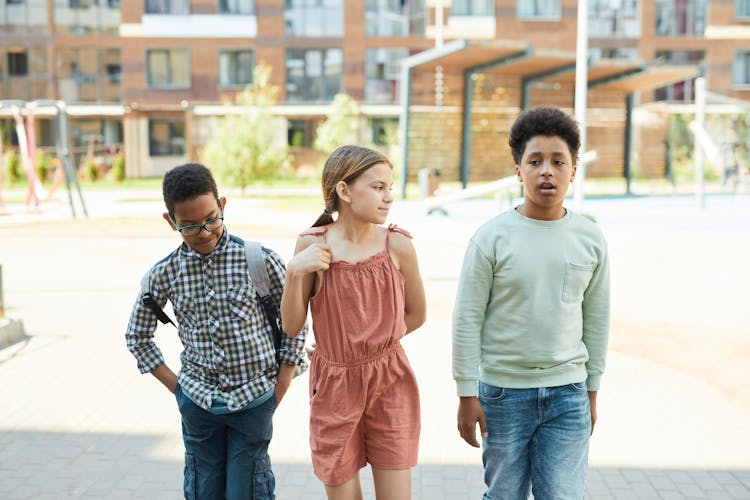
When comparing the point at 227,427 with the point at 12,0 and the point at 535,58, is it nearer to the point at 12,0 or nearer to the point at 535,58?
the point at 535,58

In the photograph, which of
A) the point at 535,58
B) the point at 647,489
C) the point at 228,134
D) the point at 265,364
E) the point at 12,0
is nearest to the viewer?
the point at 265,364

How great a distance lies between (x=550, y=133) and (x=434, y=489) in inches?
81.9

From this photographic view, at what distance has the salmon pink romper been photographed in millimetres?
2785

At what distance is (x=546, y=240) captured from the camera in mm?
2775

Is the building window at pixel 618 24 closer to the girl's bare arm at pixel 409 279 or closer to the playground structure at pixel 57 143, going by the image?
the playground structure at pixel 57 143

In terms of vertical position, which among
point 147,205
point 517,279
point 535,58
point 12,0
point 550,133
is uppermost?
point 12,0

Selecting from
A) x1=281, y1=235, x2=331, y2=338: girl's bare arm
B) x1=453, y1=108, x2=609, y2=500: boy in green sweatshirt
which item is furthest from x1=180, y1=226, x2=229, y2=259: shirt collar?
x1=453, y1=108, x2=609, y2=500: boy in green sweatshirt

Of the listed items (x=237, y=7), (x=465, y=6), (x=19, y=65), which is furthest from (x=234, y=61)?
(x=465, y=6)

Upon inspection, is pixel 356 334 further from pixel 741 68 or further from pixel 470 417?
pixel 741 68

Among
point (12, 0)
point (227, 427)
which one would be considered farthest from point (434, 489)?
point (12, 0)

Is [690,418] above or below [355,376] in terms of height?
below

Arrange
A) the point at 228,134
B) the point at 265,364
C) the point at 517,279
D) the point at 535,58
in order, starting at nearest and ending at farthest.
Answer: the point at 517,279
the point at 265,364
the point at 535,58
the point at 228,134

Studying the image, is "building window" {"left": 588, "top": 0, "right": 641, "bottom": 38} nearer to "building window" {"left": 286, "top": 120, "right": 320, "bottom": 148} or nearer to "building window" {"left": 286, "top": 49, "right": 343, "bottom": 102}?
"building window" {"left": 286, "top": 49, "right": 343, "bottom": 102}

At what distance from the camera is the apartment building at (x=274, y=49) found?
45.2m
